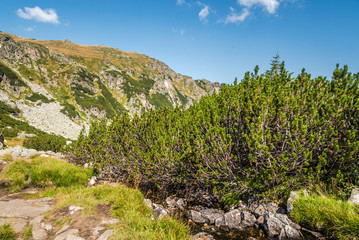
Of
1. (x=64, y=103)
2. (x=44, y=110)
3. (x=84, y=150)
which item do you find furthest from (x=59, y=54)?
(x=84, y=150)

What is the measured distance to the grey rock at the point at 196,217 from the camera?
8.43m

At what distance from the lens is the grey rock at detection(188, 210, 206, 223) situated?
27.7 feet

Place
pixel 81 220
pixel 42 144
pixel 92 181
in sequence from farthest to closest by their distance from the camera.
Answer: pixel 42 144 < pixel 92 181 < pixel 81 220

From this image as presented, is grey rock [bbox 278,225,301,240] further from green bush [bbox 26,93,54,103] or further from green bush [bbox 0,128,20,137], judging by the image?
green bush [bbox 26,93,54,103]

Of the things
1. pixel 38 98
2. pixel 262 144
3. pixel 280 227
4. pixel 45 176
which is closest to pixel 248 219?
pixel 280 227

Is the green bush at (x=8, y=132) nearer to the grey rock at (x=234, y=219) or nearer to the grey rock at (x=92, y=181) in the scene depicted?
the grey rock at (x=92, y=181)

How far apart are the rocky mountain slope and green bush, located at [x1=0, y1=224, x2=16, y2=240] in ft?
138

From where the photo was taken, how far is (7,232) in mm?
5211

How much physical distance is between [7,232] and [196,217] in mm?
6798

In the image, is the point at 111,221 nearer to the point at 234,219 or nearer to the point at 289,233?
the point at 234,219

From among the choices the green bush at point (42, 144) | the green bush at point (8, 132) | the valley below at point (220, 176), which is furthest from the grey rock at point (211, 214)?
the green bush at point (8, 132)

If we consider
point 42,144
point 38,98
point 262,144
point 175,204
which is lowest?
point 42,144

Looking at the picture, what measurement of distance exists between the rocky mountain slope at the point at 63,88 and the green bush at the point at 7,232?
42.1m

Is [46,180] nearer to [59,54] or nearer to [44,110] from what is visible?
[44,110]
